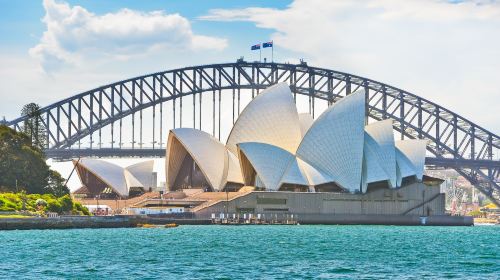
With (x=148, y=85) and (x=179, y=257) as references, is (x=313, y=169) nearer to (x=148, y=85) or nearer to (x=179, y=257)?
(x=148, y=85)

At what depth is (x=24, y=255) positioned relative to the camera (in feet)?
212

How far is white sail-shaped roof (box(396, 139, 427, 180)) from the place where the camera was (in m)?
132

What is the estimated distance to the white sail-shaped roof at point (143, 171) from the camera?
14825cm

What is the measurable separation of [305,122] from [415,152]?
1412cm

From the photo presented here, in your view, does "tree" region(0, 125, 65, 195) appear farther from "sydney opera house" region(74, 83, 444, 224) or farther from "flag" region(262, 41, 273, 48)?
"flag" region(262, 41, 273, 48)

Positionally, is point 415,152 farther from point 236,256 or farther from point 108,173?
point 236,256

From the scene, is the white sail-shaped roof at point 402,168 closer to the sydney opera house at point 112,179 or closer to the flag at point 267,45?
the flag at point 267,45

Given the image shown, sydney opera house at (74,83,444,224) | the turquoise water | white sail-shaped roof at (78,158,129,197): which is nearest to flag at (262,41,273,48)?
sydney opera house at (74,83,444,224)

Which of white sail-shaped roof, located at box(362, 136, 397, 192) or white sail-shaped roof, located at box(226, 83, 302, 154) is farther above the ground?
white sail-shaped roof, located at box(226, 83, 302, 154)

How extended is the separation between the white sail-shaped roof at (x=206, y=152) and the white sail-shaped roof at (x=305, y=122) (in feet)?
33.0

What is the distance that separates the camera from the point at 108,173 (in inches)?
5684

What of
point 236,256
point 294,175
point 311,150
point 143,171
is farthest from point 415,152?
point 236,256

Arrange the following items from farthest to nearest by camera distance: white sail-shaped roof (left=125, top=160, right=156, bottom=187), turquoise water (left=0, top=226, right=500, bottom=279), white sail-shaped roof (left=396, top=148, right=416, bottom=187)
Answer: white sail-shaped roof (left=125, top=160, right=156, bottom=187)
white sail-shaped roof (left=396, top=148, right=416, bottom=187)
turquoise water (left=0, top=226, right=500, bottom=279)

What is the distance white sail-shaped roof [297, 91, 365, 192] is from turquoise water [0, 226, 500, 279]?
102 ft
